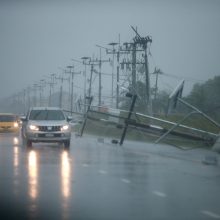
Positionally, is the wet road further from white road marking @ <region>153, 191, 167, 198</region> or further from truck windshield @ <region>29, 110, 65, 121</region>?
truck windshield @ <region>29, 110, 65, 121</region>

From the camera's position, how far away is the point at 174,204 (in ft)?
37.3

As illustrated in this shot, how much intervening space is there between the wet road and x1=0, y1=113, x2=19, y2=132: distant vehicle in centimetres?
2604

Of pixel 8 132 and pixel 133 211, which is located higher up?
pixel 133 211

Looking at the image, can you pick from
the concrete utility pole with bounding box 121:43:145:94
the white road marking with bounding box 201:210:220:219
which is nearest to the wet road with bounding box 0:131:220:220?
the white road marking with bounding box 201:210:220:219

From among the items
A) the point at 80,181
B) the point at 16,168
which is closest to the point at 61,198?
the point at 80,181

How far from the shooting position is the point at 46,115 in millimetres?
30625

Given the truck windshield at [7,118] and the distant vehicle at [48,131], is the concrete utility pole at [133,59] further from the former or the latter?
the distant vehicle at [48,131]

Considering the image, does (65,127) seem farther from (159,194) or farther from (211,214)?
(211,214)

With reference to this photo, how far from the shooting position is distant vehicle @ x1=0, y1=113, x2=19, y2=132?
48.4 meters

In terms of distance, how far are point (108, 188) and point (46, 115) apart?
1740 cm

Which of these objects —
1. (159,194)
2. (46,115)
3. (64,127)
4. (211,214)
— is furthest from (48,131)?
(211,214)

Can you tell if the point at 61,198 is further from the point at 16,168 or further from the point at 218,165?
the point at 218,165

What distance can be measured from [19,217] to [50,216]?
0.49 meters

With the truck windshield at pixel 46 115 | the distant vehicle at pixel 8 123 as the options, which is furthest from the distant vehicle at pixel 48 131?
the distant vehicle at pixel 8 123
